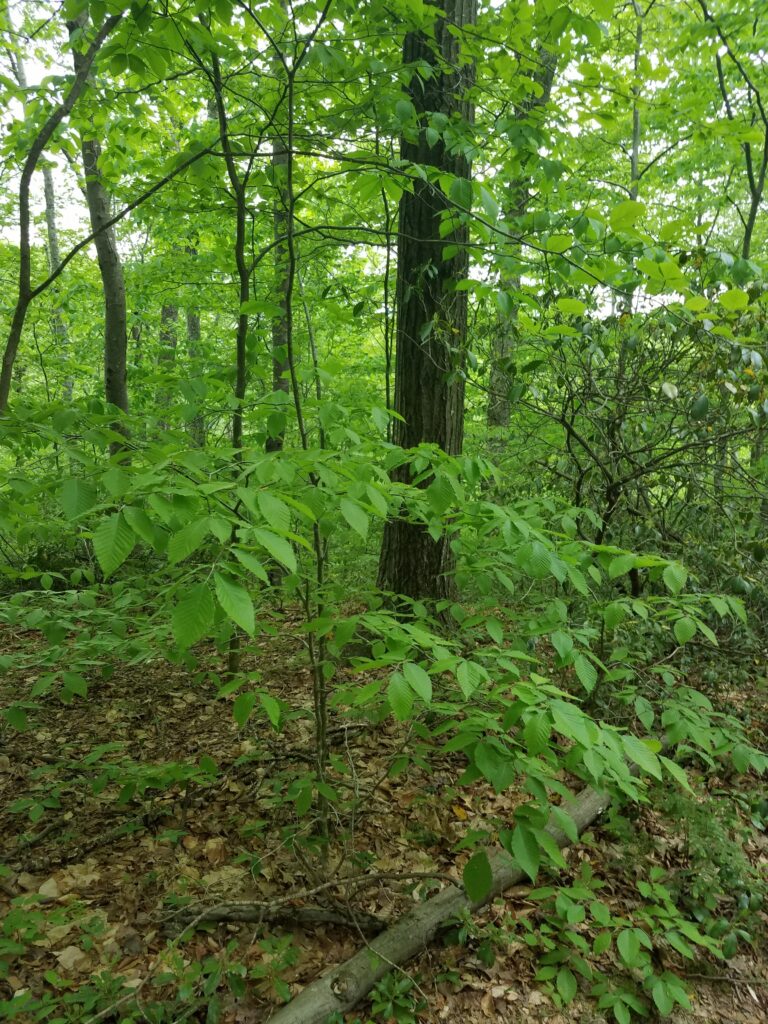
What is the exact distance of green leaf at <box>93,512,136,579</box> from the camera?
1274 mm

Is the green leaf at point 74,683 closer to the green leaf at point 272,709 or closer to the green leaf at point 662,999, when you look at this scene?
the green leaf at point 272,709

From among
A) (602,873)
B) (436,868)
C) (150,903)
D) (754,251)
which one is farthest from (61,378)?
(754,251)

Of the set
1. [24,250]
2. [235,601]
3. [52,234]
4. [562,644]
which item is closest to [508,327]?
[562,644]

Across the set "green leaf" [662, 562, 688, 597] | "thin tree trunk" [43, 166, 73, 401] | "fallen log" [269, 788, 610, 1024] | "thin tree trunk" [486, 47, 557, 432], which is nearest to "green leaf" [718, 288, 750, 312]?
"thin tree trunk" [486, 47, 557, 432]

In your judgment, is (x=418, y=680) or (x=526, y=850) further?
(x=526, y=850)

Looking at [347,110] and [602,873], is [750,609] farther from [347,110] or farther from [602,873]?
[347,110]

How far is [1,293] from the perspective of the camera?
32.3 feet

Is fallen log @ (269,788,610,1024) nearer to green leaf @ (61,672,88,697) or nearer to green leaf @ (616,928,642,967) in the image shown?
green leaf @ (616,928,642,967)

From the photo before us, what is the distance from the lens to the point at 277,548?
130 cm

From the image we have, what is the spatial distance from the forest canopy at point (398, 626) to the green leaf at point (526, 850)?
63 mm

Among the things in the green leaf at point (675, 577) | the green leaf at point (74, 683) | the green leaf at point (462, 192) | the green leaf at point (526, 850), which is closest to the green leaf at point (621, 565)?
the green leaf at point (675, 577)

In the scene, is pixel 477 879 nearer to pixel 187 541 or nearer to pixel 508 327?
pixel 187 541

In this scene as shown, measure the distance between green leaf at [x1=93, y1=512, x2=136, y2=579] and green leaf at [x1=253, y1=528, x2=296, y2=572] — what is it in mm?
285

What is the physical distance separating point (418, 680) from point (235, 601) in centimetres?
57
